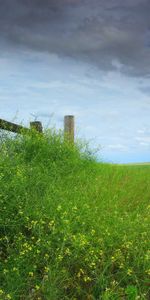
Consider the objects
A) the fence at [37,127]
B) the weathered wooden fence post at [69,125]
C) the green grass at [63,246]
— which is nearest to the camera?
the green grass at [63,246]

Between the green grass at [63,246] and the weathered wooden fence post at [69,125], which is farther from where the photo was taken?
the weathered wooden fence post at [69,125]

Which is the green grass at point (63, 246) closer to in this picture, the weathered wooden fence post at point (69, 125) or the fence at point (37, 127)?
the fence at point (37, 127)

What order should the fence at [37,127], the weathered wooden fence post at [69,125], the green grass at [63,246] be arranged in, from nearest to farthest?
the green grass at [63,246], the fence at [37,127], the weathered wooden fence post at [69,125]

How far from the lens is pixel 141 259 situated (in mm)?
7746

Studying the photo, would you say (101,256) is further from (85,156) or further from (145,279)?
(85,156)

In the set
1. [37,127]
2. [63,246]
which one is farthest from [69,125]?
[63,246]

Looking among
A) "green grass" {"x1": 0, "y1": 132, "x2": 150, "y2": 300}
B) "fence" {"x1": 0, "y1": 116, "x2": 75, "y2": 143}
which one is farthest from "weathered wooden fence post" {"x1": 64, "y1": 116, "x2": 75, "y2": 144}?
"green grass" {"x1": 0, "y1": 132, "x2": 150, "y2": 300}

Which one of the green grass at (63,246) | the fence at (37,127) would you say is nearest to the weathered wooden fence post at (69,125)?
the fence at (37,127)

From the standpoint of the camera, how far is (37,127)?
16.9m

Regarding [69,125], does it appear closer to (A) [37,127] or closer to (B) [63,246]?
(A) [37,127]

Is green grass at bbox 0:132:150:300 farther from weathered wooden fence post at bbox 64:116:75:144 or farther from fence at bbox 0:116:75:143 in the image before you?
weathered wooden fence post at bbox 64:116:75:144

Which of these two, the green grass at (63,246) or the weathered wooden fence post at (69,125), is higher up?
the weathered wooden fence post at (69,125)

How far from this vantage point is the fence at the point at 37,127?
15055mm

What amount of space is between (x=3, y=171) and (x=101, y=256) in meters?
2.91
